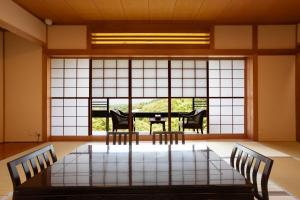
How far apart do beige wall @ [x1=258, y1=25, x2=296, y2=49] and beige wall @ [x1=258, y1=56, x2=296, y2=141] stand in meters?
0.26

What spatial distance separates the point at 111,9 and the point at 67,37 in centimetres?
150

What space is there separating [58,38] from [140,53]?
70.2 inches

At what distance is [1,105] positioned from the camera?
21.6 ft

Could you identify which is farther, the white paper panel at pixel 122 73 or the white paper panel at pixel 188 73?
the white paper panel at pixel 188 73

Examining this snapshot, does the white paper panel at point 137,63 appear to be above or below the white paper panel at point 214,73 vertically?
above

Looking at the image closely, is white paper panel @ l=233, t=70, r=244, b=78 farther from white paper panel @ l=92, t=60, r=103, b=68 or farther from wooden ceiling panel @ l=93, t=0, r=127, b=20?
white paper panel @ l=92, t=60, r=103, b=68

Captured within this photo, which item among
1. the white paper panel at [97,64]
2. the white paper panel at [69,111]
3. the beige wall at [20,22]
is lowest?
the white paper panel at [69,111]

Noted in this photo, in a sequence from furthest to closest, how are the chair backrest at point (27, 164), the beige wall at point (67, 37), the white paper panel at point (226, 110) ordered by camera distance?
1. the white paper panel at point (226, 110)
2. the beige wall at point (67, 37)
3. the chair backrest at point (27, 164)

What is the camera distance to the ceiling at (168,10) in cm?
523

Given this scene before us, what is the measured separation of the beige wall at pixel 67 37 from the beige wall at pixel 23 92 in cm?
37

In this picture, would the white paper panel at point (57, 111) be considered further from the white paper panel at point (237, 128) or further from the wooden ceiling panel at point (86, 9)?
the white paper panel at point (237, 128)

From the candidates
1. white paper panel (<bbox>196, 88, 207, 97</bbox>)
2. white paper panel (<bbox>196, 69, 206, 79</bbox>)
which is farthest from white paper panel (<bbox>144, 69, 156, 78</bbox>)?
white paper panel (<bbox>196, 88, 207, 97</bbox>)

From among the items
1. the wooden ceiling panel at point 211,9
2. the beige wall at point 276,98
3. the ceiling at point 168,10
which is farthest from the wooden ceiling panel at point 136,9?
the beige wall at point 276,98

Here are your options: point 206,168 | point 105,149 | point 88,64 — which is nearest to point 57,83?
point 88,64
